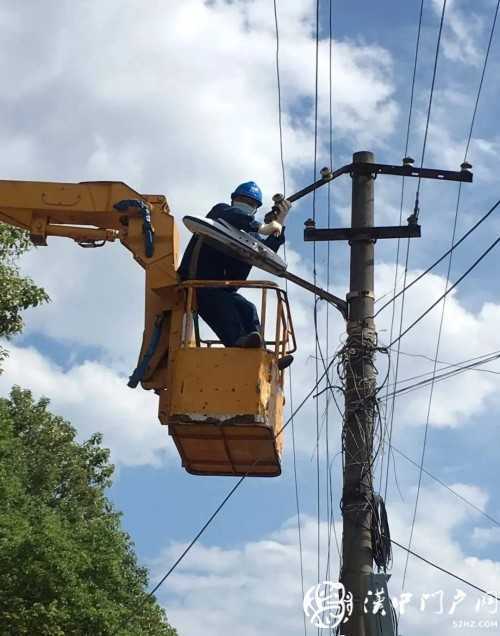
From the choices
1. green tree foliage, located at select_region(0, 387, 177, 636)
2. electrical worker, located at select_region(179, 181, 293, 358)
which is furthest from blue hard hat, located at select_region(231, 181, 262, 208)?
green tree foliage, located at select_region(0, 387, 177, 636)

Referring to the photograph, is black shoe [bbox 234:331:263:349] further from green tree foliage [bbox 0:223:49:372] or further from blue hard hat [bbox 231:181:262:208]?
green tree foliage [bbox 0:223:49:372]

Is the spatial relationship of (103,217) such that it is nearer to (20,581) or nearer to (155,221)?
(155,221)

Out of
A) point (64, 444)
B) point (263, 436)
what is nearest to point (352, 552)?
point (263, 436)

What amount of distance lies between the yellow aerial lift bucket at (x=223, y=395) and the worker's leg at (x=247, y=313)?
167 millimetres

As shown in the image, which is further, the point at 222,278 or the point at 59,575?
the point at 59,575

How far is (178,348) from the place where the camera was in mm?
9461

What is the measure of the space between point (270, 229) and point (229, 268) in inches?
21.1

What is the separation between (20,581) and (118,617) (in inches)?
83.9

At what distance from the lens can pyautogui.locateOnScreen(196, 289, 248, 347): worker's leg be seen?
9758 mm

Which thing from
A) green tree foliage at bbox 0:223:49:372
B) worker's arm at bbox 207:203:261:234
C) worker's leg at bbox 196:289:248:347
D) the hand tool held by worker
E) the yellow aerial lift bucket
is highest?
green tree foliage at bbox 0:223:49:372

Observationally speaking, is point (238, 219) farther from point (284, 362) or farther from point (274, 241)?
point (284, 362)

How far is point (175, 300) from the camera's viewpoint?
9.98m

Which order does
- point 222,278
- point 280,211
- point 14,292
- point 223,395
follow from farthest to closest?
1. point 14,292
2. point 280,211
3. point 222,278
4. point 223,395

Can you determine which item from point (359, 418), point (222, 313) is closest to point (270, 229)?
point (222, 313)
